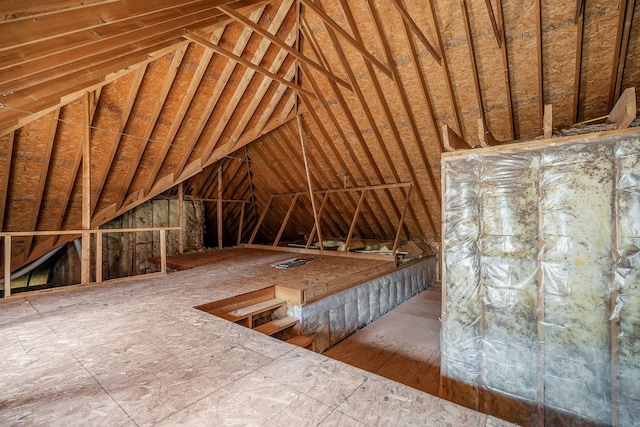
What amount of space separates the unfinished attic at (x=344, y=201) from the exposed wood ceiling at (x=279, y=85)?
0.03 metres

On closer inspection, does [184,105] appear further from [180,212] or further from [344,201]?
[344,201]

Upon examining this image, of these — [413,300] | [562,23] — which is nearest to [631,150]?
[562,23]

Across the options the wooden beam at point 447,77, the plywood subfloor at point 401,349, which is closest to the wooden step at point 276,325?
the plywood subfloor at point 401,349

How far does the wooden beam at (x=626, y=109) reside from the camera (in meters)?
1.83

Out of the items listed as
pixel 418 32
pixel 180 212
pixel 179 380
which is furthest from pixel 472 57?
pixel 180 212

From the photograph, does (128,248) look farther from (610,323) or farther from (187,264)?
(610,323)

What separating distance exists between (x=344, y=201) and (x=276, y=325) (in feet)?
16.2

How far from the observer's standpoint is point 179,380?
1867 mm

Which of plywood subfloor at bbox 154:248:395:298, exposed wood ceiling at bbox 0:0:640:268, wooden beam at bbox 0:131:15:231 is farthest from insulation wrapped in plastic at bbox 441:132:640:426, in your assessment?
wooden beam at bbox 0:131:15:231

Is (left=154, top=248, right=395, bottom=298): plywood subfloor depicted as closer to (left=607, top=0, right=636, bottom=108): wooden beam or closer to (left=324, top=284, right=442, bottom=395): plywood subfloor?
(left=324, top=284, right=442, bottom=395): plywood subfloor

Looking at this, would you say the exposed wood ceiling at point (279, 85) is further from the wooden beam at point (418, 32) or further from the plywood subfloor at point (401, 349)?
the plywood subfloor at point (401, 349)

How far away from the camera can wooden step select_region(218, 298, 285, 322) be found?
11.5 feet

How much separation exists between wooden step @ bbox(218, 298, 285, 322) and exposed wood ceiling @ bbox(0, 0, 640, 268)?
312 centimetres

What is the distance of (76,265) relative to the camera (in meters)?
7.12
